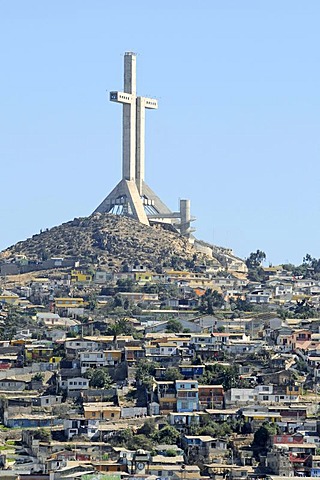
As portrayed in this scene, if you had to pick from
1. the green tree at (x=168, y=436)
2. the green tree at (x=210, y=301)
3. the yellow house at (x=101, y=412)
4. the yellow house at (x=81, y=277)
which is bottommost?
the green tree at (x=168, y=436)

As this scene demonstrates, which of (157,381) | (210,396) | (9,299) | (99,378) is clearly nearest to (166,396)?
(210,396)

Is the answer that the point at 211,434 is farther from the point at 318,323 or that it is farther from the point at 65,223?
the point at 65,223

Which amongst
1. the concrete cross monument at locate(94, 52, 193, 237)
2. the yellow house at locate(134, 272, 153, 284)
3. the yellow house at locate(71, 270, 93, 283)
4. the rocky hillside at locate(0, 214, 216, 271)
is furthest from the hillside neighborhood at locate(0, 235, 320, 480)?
the concrete cross monument at locate(94, 52, 193, 237)

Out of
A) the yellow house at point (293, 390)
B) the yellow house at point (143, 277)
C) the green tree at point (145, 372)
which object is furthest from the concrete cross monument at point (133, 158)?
the yellow house at point (293, 390)

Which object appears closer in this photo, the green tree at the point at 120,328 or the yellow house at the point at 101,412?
the yellow house at the point at 101,412

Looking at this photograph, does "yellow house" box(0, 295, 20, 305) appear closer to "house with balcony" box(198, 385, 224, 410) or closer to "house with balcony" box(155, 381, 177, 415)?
"house with balcony" box(155, 381, 177, 415)

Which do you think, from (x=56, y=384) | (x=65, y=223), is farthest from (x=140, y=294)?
(x=56, y=384)

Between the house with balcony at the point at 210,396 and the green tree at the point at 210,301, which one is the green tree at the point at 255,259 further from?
the house with balcony at the point at 210,396
